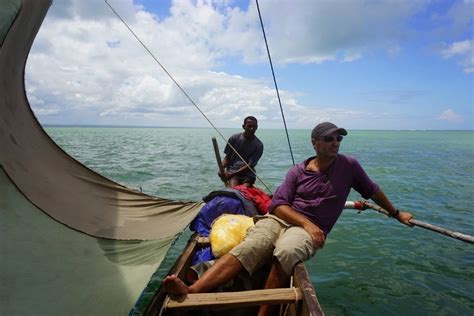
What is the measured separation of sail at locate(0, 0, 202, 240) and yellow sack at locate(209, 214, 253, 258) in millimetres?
957

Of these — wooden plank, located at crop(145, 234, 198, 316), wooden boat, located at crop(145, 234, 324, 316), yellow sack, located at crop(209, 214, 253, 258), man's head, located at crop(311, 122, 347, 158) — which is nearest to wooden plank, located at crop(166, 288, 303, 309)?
wooden boat, located at crop(145, 234, 324, 316)

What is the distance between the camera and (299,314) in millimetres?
2547

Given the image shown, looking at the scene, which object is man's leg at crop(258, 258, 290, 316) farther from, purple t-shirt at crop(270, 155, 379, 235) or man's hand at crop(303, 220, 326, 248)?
purple t-shirt at crop(270, 155, 379, 235)

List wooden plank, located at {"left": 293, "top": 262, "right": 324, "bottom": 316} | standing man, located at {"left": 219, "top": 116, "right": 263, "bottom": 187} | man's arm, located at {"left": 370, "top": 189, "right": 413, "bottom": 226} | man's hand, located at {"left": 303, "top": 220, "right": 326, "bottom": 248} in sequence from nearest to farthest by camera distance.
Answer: wooden plank, located at {"left": 293, "top": 262, "right": 324, "bottom": 316}, man's hand, located at {"left": 303, "top": 220, "right": 326, "bottom": 248}, man's arm, located at {"left": 370, "top": 189, "right": 413, "bottom": 226}, standing man, located at {"left": 219, "top": 116, "right": 263, "bottom": 187}

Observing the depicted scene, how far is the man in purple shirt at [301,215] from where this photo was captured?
112 inches

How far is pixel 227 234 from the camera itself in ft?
12.0

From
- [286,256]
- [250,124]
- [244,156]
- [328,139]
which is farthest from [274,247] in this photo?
[244,156]

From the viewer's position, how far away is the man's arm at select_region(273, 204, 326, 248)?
9.77 feet

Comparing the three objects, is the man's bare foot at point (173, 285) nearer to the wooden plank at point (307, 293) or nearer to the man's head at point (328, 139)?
the wooden plank at point (307, 293)

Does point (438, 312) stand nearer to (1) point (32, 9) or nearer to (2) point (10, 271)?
(2) point (10, 271)

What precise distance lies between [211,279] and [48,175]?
2.43 metres

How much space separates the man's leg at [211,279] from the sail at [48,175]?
1.42m

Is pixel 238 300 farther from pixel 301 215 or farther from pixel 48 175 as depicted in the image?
pixel 48 175

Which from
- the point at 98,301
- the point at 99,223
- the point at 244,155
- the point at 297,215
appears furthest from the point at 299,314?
the point at 244,155
